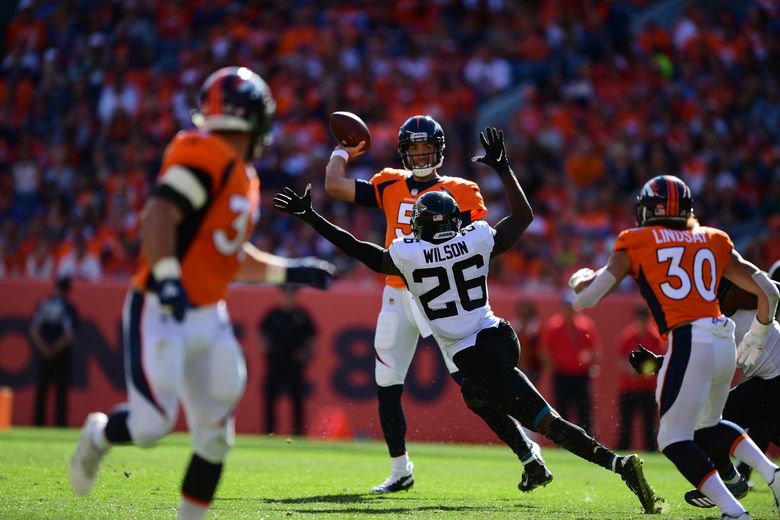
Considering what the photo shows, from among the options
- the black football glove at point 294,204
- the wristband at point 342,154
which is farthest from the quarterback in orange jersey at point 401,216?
the black football glove at point 294,204

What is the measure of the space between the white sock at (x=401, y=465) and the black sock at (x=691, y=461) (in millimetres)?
2233

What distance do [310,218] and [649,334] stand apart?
7.31 metres

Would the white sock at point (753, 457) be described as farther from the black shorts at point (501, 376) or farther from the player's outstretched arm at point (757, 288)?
the black shorts at point (501, 376)

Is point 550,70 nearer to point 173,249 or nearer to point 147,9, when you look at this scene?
point 147,9

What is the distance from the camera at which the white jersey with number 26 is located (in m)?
6.86

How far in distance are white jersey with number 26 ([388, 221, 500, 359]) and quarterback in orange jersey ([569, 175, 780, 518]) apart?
30.2 inches

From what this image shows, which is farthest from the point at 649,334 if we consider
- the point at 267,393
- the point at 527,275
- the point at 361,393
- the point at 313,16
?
the point at 313,16

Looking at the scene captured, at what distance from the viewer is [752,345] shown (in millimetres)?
6914

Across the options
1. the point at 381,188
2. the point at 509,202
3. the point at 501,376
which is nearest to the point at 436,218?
the point at 509,202

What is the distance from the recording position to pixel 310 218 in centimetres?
702

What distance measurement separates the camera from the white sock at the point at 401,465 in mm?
7707

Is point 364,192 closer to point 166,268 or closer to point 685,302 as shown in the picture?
point 685,302

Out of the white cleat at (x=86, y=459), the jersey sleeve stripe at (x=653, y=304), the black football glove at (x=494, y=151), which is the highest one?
the black football glove at (x=494, y=151)

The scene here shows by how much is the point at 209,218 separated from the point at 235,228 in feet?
0.40
